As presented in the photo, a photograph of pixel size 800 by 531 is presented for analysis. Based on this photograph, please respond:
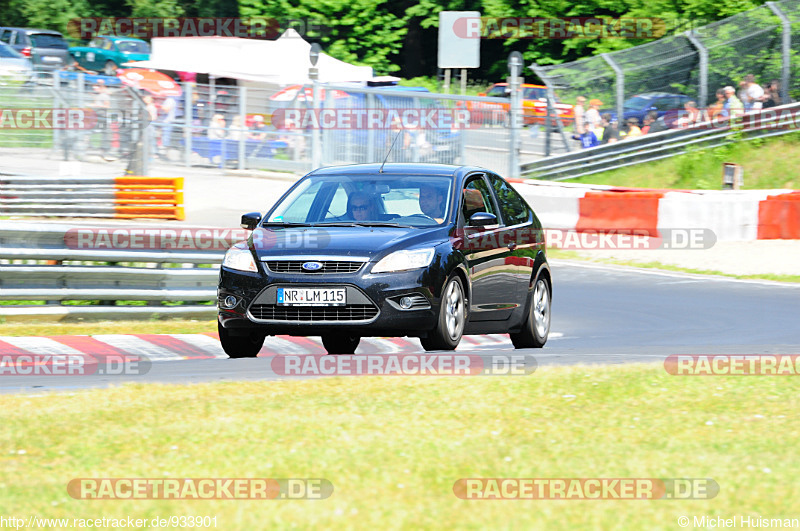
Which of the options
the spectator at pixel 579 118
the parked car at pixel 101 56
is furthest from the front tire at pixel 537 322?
the parked car at pixel 101 56

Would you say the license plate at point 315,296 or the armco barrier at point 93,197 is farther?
the armco barrier at point 93,197

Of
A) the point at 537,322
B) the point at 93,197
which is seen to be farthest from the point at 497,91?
the point at 537,322

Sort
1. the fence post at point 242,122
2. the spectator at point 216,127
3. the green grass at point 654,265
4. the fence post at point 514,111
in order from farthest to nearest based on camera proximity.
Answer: the spectator at point 216,127 < the fence post at point 242,122 < the fence post at point 514,111 < the green grass at point 654,265

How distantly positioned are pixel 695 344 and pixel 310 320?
370 centimetres

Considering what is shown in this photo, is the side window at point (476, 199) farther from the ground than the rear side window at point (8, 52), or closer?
closer

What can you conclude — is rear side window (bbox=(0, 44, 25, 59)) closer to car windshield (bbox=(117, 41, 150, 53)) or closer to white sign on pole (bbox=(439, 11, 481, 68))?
car windshield (bbox=(117, 41, 150, 53))

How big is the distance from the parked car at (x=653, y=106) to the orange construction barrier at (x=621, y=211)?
5.77 metres

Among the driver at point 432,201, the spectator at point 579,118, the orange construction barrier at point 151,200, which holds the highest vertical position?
the spectator at point 579,118

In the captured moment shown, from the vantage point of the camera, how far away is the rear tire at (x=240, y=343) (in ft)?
32.9

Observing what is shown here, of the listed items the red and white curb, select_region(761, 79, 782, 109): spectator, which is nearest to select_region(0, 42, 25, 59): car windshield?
select_region(761, 79, 782, 109): spectator

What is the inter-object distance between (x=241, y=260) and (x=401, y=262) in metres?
1.21

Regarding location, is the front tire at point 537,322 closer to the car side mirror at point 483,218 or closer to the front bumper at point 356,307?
the car side mirror at point 483,218

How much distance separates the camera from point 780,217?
19.3 m

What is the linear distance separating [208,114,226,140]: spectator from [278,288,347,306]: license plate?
2044cm
